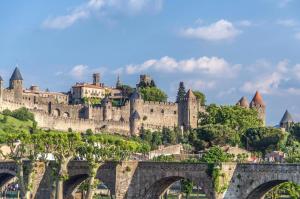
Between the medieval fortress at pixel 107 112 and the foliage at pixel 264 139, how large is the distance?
27314 millimetres

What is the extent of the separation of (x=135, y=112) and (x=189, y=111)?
1259 centimetres

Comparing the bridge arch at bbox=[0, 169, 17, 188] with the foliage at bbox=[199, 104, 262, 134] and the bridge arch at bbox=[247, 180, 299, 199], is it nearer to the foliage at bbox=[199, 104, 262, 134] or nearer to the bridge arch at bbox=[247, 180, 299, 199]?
the bridge arch at bbox=[247, 180, 299, 199]

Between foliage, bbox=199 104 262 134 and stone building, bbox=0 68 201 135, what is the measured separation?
8705mm

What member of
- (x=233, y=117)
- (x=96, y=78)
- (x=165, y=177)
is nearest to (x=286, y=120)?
(x=233, y=117)

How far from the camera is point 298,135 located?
13200 cm

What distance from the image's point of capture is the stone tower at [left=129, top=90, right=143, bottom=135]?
5689 inches

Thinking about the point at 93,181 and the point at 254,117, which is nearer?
the point at 93,181

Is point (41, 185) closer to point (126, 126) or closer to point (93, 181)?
point (93, 181)

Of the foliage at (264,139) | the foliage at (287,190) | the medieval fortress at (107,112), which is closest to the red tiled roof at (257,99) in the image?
the medieval fortress at (107,112)

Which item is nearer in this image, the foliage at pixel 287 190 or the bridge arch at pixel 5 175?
the foliage at pixel 287 190

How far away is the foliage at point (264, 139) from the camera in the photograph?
12119cm

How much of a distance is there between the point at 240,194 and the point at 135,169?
11835mm

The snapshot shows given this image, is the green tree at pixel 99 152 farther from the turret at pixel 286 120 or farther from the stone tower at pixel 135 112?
the turret at pixel 286 120

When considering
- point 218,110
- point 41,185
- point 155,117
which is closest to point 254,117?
point 218,110
